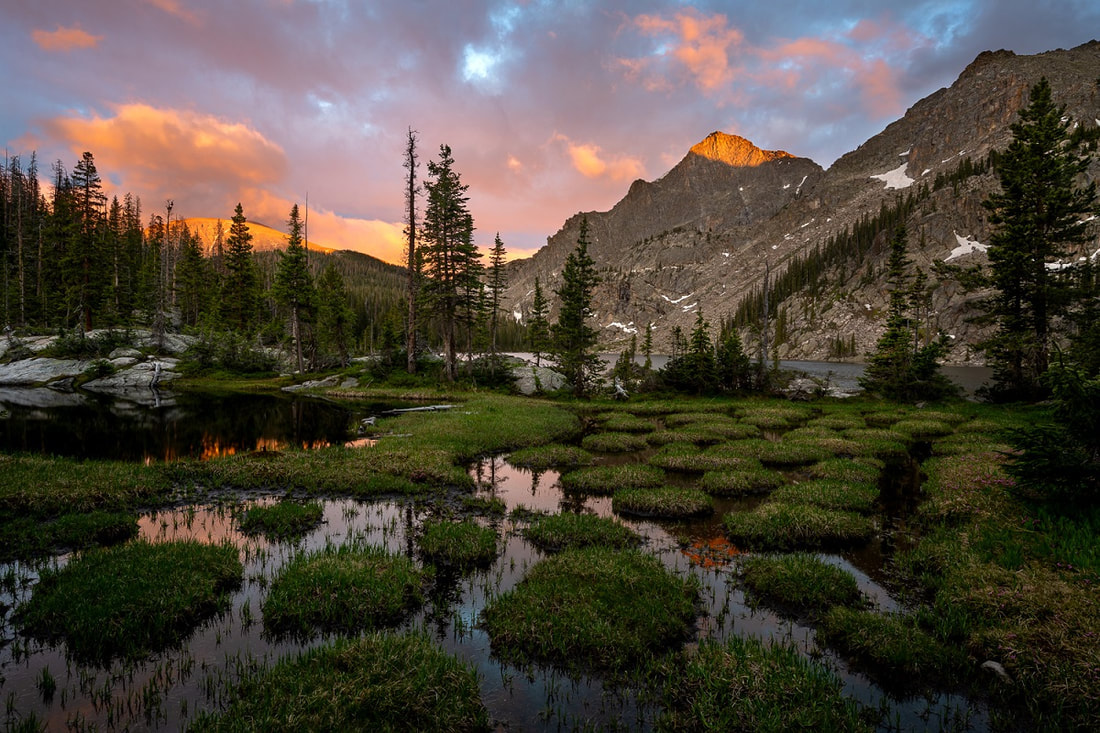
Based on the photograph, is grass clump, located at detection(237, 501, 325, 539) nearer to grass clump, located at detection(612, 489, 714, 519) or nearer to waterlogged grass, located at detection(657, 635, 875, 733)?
grass clump, located at detection(612, 489, 714, 519)

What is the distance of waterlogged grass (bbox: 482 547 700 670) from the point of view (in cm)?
762

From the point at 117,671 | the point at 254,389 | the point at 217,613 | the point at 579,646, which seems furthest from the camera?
the point at 254,389

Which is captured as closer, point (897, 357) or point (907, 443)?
point (907, 443)

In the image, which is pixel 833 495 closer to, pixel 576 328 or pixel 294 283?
pixel 576 328

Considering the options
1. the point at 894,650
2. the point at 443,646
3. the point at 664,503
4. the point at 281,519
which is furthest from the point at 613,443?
the point at 443,646

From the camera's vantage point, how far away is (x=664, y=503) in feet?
50.6

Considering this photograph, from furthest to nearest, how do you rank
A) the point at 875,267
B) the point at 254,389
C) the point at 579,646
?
the point at 875,267, the point at 254,389, the point at 579,646

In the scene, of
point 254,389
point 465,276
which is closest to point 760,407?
point 465,276

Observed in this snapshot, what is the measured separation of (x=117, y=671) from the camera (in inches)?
268

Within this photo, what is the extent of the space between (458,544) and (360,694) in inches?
232

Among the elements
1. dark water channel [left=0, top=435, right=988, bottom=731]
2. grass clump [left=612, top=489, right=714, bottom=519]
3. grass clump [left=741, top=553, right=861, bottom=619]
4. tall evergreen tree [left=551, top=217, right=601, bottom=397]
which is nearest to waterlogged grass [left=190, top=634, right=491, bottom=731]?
dark water channel [left=0, top=435, right=988, bottom=731]

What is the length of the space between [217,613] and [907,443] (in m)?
31.2

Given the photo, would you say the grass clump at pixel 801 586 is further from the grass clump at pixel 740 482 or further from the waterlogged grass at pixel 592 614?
the grass clump at pixel 740 482

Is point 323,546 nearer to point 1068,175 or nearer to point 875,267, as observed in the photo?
point 1068,175
